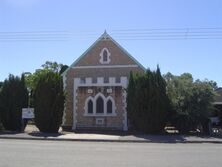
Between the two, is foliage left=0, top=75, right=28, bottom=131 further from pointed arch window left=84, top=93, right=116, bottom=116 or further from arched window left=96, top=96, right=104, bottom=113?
arched window left=96, top=96, right=104, bottom=113

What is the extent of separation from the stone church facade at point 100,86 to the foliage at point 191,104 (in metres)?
5.83

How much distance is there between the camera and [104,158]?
14.3 meters

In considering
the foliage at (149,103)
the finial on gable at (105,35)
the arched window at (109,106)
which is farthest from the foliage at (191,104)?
the finial on gable at (105,35)

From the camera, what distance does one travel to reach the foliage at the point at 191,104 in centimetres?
3036

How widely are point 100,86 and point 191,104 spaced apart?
30.5ft

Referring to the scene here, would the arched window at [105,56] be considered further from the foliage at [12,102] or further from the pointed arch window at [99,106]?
the foliage at [12,102]

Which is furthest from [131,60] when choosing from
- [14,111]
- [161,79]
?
[14,111]

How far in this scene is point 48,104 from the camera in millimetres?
30531

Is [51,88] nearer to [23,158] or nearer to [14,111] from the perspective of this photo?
[14,111]

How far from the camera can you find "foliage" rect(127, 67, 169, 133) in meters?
30.0

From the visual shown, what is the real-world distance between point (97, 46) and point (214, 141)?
53.7 feet

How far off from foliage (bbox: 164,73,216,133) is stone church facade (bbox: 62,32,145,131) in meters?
5.83

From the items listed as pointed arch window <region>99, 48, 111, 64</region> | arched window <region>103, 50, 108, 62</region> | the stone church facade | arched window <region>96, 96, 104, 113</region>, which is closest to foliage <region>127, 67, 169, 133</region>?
the stone church facade

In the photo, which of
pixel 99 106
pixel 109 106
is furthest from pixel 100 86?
pixel 109 106
